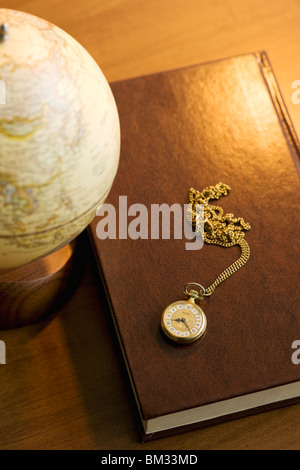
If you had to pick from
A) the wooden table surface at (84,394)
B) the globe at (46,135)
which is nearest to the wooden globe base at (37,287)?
the wooden table surface at (84,394)

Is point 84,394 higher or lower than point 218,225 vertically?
lower

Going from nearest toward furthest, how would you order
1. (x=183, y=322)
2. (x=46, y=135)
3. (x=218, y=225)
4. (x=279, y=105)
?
1. (x=46, y=135)
2. (x=183, y=322)
3. (x=218, y=225)
4. (x=279, y=105)

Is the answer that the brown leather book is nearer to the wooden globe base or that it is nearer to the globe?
the wooden globe base

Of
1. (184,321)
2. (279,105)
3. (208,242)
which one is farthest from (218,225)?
(279,105)

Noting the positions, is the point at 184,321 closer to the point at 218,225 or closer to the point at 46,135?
the point at 218,225

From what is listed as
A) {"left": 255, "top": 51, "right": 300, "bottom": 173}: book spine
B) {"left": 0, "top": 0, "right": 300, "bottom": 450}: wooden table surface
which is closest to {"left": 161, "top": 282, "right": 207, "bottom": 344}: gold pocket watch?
{"left": 0, "top": 0, "right": 300, "bottom": 450}: wooden table surface

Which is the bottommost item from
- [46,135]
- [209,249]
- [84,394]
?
[84,394]

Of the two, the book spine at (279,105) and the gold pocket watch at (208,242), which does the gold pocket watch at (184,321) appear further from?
the book spine at (279,105)
